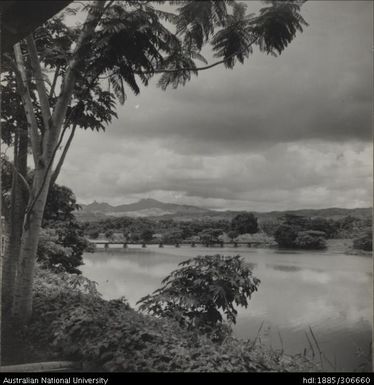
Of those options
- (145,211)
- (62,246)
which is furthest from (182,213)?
(62,246)

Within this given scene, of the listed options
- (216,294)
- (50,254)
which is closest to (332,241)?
(216,294)

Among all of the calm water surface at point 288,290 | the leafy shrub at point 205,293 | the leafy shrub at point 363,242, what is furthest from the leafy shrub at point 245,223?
the leafy shrub at point 363,242

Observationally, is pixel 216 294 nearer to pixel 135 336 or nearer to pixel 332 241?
pixel 135 336

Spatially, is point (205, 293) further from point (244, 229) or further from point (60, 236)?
point (60, 236)

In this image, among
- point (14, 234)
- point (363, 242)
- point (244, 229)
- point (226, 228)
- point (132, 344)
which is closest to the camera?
point (132, 344)

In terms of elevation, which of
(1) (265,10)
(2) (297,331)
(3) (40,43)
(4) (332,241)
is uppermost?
(3) (40,43)

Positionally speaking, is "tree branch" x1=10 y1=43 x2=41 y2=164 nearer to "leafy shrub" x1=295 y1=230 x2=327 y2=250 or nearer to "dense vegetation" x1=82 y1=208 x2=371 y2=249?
"dense vegetation" x1=82 y1=208 x2=371 y2=249
